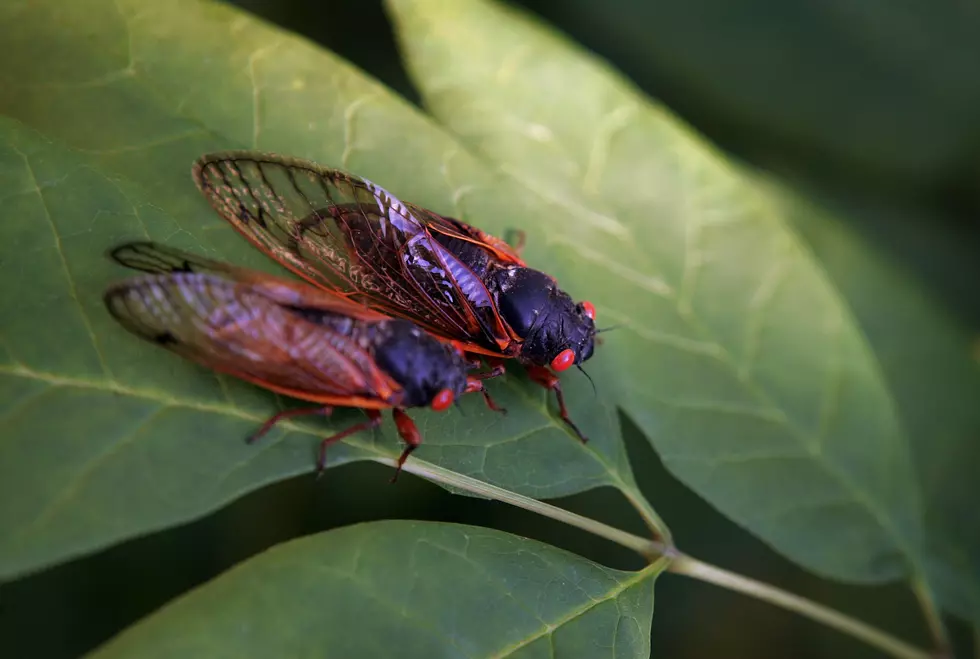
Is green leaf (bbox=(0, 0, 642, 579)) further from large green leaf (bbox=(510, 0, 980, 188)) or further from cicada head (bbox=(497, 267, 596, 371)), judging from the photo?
large green leaf (bbox=(510, 0, 980, 188))

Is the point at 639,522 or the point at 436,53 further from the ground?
the point at 436,53

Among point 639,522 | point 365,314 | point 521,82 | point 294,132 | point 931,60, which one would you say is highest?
point 931,60

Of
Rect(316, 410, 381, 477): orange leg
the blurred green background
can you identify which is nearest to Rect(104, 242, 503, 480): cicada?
Rect(316, 410, 381, 477): orange leg

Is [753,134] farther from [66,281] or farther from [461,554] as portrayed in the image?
[66,281]

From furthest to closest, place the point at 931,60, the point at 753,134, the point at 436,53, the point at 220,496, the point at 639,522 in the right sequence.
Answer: the point at 753,134 < the point at 931,60 < the point at 639,522 < the point at 436,53 < the point at 220,496

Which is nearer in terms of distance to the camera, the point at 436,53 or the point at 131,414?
the point at 131,414

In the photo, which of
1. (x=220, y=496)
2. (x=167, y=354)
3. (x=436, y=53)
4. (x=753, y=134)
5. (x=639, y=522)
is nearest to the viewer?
(x=220, y=496)

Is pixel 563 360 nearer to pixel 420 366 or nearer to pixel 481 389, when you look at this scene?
pixel 481 389

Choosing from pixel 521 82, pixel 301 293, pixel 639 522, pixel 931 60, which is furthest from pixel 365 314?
pixel 931 60
